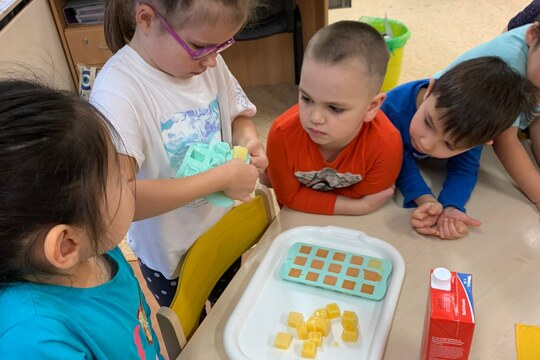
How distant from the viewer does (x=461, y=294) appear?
65cm

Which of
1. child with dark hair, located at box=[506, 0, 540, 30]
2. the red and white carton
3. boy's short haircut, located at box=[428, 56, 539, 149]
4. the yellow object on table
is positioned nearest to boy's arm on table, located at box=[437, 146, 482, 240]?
boy's short haircut, located at box=[428, 56, 539, 149]

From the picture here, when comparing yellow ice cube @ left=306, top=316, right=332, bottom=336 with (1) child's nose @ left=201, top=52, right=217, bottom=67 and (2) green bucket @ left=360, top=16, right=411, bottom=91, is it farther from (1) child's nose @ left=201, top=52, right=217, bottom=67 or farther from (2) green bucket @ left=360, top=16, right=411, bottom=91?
(2) green bucket @ left=360, top=16, right=411, bottom=91

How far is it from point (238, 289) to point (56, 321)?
1.23ft

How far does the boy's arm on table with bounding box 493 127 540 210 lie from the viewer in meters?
1.11

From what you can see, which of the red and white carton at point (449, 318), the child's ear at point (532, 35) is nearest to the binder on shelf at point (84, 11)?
the child's ear at point (532, 35)

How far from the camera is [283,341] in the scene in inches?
31.5

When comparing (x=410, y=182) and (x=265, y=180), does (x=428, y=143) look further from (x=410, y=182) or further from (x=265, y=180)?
(x=265, y=180)

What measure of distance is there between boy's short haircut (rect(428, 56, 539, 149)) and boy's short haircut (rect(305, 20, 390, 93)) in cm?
14

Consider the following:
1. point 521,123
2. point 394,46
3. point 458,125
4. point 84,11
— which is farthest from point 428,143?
point 84,11

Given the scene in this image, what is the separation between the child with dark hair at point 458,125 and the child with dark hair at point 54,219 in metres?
0.66

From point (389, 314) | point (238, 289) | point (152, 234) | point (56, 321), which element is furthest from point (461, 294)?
point (152, 234)

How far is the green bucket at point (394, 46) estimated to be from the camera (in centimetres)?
264

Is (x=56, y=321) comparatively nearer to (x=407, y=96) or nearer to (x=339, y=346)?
(x=339, y=346)

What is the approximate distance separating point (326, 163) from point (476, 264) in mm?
368
